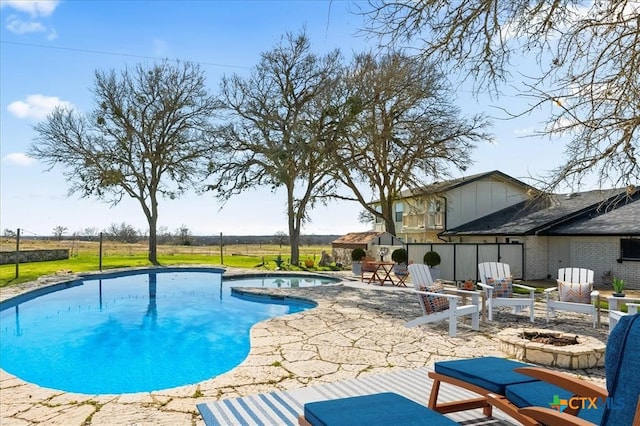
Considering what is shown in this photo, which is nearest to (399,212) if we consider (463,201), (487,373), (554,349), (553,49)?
(463,201)

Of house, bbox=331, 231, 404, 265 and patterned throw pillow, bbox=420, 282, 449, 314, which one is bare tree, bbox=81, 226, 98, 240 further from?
patterned throw pillow, bbox=420, 282, 449, 314

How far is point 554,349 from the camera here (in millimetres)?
5184

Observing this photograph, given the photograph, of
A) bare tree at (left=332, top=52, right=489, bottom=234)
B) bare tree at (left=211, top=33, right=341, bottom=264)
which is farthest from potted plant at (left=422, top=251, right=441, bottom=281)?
bare tree at (left=211, top=33, right=341, bottom=264)

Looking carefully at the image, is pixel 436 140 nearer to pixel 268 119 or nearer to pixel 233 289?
pixel 268 119

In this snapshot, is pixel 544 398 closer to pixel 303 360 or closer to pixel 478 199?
pixel 303 360

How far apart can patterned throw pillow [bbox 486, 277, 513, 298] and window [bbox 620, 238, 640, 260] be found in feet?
31.0

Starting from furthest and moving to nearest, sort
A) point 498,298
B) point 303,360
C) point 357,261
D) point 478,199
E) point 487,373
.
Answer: point 478,199 < point 357,261 < point 498,298 < point 303,360 < point 487,373

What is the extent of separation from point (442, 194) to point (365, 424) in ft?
67.1

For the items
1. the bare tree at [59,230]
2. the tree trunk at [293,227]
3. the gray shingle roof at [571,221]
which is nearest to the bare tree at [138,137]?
the tree trunk at [293,227]

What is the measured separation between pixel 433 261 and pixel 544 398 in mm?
13461

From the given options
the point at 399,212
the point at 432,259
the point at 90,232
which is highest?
the point at 399,212

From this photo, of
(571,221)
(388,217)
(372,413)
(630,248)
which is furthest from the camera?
(388,217)

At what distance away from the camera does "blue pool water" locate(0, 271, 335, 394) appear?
6.23m

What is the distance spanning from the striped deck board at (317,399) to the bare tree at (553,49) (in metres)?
2.86
